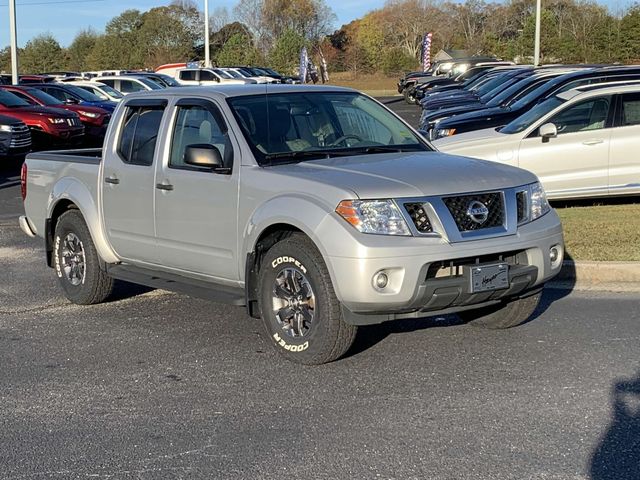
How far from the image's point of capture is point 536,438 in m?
4.75

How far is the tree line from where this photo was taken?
245ft

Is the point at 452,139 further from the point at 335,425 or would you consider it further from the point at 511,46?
the point at 511,46

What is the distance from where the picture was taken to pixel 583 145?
12.1m

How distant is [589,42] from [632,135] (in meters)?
50.1

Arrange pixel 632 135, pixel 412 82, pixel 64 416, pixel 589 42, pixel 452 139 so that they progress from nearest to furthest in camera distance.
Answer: pixel 64 416, pixel 632 135, pixel 452 139, pixel 412 82, pixel 589 42

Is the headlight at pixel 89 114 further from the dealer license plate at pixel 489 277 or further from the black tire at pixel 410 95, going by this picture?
the dealer license plate at pixel 489 277

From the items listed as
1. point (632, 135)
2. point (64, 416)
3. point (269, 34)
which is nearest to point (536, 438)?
point (64, 416)

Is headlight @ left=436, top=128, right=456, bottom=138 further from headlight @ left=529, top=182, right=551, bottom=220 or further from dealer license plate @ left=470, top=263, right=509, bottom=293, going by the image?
dealer license plate @ left=470, top=263, right=509, bottom=293

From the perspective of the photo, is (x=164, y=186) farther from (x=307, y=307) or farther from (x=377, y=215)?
(x=377, y=215)

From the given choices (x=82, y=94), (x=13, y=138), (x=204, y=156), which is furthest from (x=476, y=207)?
(x=82, y=94)

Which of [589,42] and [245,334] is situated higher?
[589,42]

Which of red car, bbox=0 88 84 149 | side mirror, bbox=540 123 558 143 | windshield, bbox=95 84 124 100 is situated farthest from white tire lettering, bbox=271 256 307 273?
windshield, bbox=95 84 124 100

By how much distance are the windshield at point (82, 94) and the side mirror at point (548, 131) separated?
1866 centimetres

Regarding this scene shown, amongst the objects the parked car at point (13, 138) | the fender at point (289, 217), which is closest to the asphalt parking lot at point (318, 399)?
the fender at point (289, 217)
